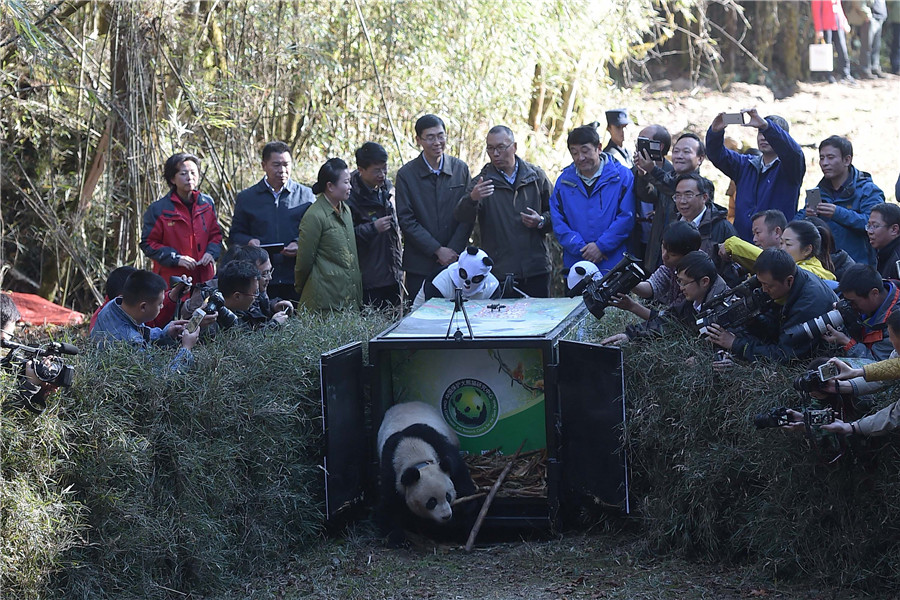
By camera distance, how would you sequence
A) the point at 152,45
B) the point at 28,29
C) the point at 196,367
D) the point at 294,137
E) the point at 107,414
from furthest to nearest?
the point at 294,137, the point at 152,45, the point at 28,29, the point at 196,367, the point at 107,414

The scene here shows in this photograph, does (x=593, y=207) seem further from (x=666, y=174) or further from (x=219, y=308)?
(x=219, y=308)

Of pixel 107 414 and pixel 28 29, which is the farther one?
pixel 28 29

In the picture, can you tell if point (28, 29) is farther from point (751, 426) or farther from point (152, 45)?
point (751, 426)

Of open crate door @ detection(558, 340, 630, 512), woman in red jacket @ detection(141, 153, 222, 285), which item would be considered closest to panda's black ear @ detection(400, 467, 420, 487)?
open crate door @ detection(558, 340, 630, 512)

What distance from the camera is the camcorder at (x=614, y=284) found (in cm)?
501

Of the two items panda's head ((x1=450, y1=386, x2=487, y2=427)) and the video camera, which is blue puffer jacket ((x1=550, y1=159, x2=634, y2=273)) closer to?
panda's head ((x1=450, y1=386, x2=487, y2=427))

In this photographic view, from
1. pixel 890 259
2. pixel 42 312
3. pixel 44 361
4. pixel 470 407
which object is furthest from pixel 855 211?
pixel 42 312

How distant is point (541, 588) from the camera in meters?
4.54

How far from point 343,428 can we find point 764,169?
3224mm

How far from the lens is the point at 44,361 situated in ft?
13.5

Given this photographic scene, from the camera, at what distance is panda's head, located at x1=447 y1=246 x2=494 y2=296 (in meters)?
6.09

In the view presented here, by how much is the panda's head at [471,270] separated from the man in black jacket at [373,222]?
40.2 inches

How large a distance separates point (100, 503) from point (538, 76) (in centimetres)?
862

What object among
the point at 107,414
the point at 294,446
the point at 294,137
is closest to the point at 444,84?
the point at 294,137
